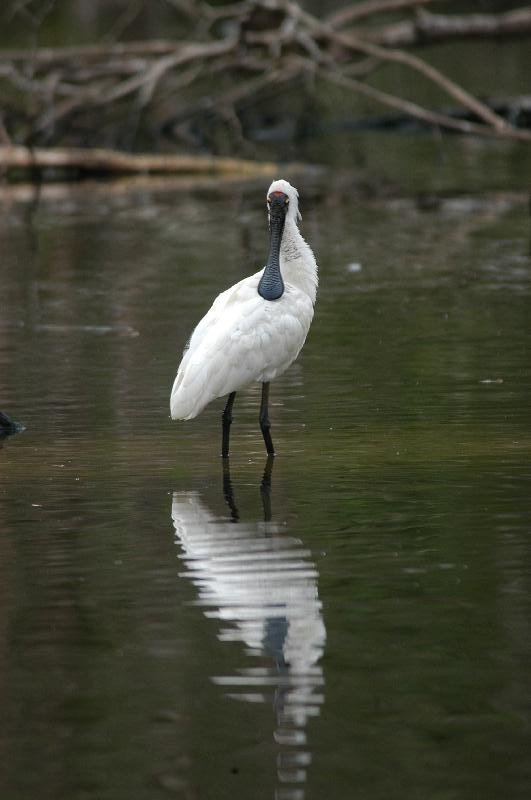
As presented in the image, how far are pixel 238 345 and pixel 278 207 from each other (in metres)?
1.33

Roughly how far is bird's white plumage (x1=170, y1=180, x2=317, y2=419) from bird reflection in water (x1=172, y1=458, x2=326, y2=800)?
97cm

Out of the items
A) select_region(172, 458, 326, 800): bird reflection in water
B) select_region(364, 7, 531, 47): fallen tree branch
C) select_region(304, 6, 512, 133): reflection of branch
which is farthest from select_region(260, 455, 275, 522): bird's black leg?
select_region(364, 7, 531, 47): fallen tree branch

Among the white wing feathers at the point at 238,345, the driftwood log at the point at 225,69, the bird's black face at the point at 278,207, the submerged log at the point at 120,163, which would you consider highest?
the bird's black face at the point at 278,207

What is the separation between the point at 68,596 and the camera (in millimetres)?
7840

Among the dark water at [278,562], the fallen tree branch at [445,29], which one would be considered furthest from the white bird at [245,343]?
the fallen tree branch at [445,29]

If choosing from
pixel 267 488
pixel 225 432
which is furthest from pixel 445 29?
pixel 267 488

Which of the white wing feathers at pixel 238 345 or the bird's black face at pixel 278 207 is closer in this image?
the white wing feathers at pixel 238 345

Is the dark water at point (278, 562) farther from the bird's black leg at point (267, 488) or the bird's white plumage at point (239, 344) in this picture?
the bird's white plumage at point (239, 344)

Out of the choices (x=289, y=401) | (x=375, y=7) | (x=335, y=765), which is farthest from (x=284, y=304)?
(x=375, y=7)

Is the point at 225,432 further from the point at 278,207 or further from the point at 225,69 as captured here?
the point at 225,69

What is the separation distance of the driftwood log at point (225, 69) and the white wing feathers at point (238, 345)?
54.2 feet

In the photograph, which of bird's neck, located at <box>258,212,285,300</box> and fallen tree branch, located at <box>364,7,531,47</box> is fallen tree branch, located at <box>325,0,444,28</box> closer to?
fallen tree branch, located at <box>364,7,531,47</box>

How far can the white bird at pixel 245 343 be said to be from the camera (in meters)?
10.9

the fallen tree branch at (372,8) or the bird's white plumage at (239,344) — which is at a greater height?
the bird's white plumage at (239,344)
